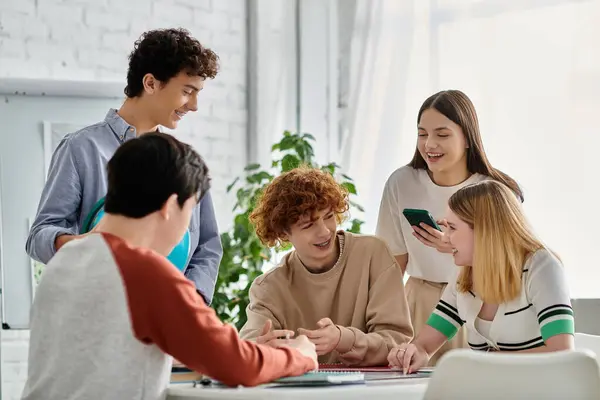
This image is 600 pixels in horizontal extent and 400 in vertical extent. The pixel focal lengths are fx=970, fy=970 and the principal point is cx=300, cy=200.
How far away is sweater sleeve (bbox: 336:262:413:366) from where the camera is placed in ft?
8.17

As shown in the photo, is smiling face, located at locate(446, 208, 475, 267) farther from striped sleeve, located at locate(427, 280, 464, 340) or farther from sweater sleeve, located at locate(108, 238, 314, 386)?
sweater sleeve, located at locate(108, 238, 314, 386)

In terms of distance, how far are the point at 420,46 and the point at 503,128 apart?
0.66 meters

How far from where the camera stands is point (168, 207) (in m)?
1.86

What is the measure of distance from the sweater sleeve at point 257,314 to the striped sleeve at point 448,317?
43 centimetres

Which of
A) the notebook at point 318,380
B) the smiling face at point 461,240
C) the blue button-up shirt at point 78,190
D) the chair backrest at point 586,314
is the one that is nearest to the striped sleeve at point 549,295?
the smiling face at point 461,240

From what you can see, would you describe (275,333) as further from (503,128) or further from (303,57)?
(303,57)

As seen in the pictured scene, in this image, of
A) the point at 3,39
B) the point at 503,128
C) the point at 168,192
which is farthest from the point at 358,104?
the point at 168,192

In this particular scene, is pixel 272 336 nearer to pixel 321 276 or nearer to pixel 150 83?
pixel 321 276

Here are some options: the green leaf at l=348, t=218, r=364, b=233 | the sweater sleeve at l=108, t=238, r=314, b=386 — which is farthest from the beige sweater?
the green leaf at l=348, t=218, r=364, b=233

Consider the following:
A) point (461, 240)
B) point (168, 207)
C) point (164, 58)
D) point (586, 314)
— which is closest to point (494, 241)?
point (461, 240)

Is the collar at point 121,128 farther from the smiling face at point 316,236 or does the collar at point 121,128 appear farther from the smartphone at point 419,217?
the smartphone at point 419,217

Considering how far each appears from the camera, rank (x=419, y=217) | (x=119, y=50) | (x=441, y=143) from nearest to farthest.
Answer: (x=419, y=217) → (x=441, y=143) → (x=119, y=50)

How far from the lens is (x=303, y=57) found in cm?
514

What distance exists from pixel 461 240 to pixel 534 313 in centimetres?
27
